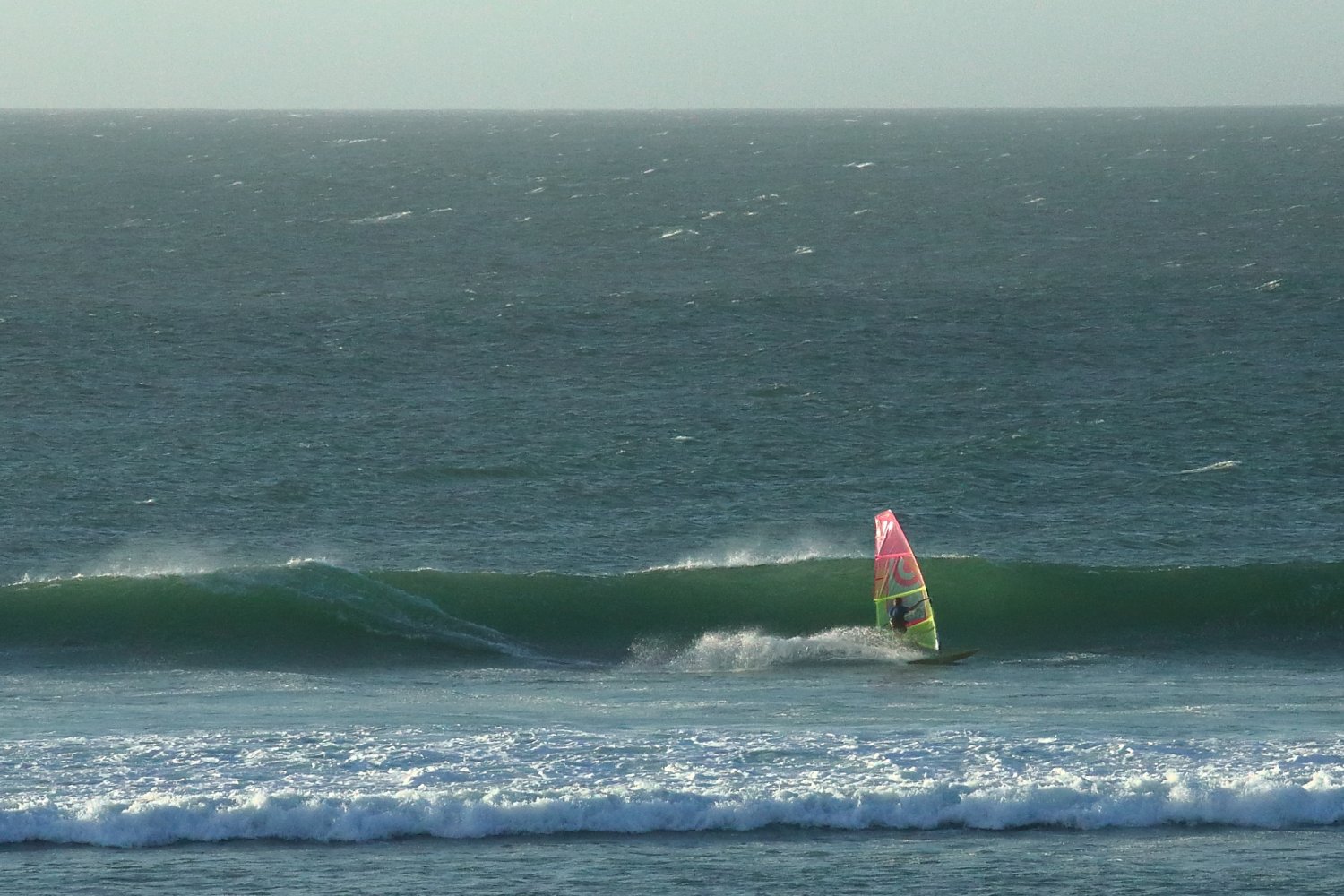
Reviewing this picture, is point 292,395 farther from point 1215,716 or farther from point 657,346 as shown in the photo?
point 1215,716

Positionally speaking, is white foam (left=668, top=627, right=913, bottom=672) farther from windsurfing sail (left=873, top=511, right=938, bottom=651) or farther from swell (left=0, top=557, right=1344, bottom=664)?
swell (left=0, top=557, right=1344, bottom=664)

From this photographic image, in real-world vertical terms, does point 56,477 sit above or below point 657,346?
below

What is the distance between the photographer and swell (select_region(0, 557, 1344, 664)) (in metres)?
32.2

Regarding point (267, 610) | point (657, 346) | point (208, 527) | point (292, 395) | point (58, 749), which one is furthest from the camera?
point (657, 346)

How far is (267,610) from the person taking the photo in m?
33.1

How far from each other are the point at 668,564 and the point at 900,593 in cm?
828

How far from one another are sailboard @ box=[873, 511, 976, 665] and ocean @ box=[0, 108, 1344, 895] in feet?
1.83

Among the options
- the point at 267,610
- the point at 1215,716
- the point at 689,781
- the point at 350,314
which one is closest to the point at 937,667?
the point at 1215,716

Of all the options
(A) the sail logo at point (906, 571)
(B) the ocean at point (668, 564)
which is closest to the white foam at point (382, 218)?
(B) the ocean at point (668, 564)

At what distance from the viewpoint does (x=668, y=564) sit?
3847 cm

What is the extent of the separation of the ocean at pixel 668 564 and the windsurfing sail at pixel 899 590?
59cm

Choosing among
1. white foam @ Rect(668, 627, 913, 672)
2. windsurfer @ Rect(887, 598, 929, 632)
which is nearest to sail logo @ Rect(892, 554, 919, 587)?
windsurfer @ Rect(887, 598, 929, 632)

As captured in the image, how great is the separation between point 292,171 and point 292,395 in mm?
111068

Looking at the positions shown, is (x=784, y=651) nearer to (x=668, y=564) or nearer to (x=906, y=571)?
(x=906, y=571)
